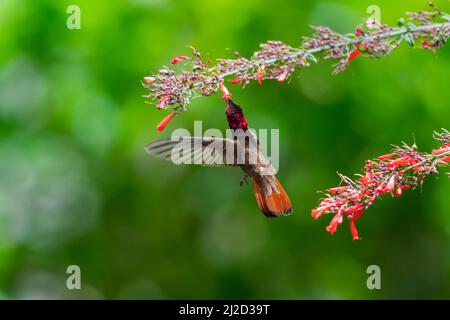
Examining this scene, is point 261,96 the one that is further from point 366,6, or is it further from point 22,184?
point 22,184

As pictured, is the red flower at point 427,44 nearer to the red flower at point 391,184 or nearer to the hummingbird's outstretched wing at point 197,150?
the red flower at point 391,184

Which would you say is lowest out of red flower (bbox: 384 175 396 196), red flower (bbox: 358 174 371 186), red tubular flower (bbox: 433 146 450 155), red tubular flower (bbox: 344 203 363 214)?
red tubular flower (bbox: 344 203 363 214)

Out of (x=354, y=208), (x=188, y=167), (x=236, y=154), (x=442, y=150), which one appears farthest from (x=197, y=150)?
(x=188, y=167)

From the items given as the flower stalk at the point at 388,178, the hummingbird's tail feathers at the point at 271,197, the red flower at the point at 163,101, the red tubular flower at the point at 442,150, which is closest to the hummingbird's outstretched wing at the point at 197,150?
the hummingbird's tail feathers at the point at 271,197

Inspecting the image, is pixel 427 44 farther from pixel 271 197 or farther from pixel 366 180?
pixel 271 197

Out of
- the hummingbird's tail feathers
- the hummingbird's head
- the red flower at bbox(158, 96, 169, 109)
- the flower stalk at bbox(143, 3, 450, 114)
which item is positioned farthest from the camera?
the hummingbird's tail feathers

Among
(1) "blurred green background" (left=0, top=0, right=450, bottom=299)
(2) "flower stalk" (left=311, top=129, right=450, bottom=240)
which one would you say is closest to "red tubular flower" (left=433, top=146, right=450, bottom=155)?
(2) "flower stalk" (left=311, top=129, right=450, bottom=240)

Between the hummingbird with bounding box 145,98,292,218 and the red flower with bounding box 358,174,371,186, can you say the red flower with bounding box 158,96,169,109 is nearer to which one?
the hummingbird with bounding box 145,98,292,218
